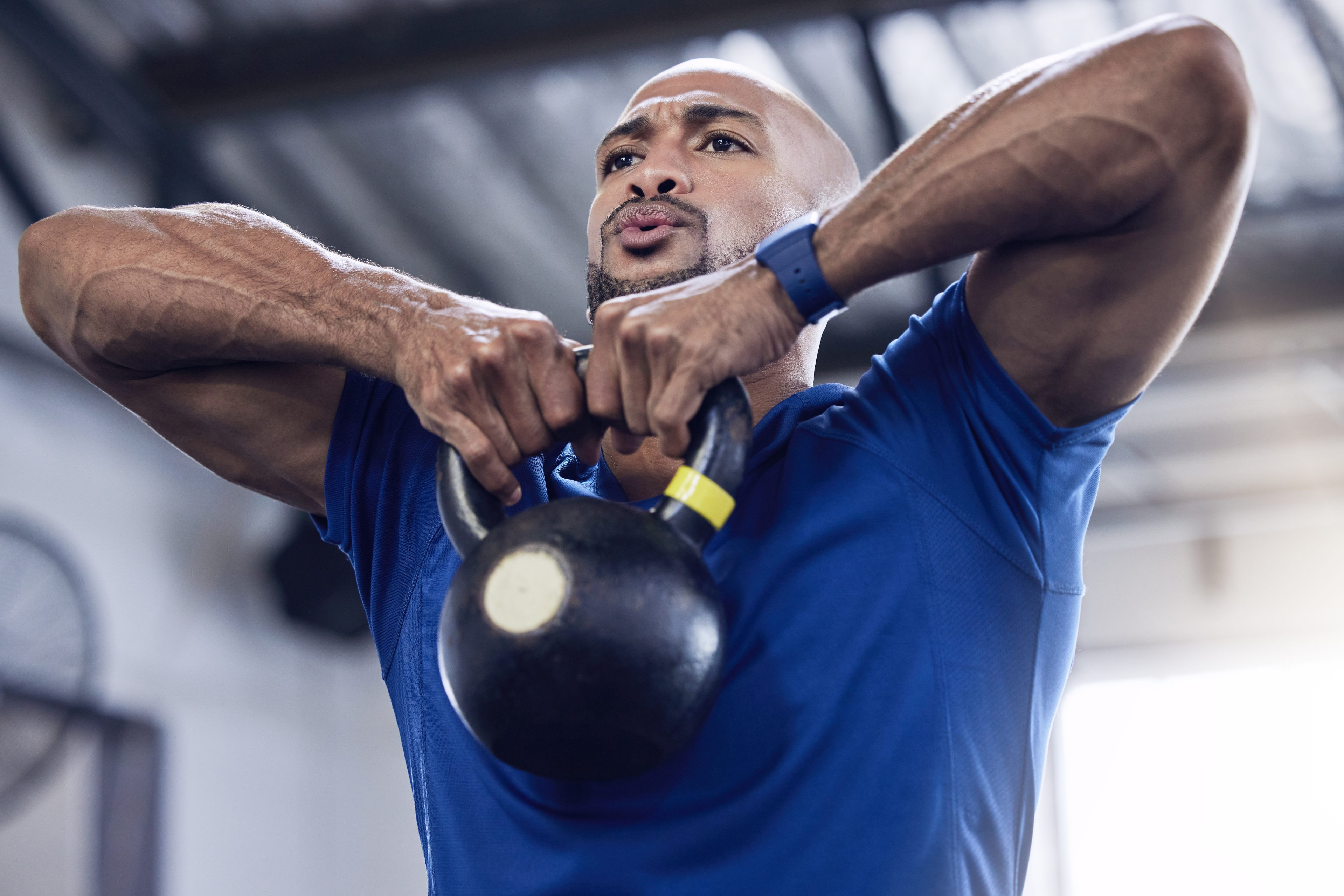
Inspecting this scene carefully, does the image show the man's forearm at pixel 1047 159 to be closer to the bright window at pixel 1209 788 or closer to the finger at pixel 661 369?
the finger at pixel 661 369

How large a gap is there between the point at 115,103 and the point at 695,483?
3.77 m

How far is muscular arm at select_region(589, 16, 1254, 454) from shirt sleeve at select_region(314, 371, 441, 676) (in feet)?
1.24

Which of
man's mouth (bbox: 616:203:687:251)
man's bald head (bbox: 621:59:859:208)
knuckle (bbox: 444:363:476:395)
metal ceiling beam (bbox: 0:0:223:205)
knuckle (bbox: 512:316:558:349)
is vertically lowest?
knuckle (bbox: 444:363:476:395)

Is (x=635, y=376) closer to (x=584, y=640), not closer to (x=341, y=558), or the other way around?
(x=584, y=640)

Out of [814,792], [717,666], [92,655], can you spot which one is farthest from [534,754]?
[92,655]

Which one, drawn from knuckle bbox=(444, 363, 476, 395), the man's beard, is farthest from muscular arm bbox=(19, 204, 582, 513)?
the man's beard

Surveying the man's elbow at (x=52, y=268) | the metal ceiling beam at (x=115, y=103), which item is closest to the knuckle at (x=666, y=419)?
the man's elbow at (x=52, y=268)

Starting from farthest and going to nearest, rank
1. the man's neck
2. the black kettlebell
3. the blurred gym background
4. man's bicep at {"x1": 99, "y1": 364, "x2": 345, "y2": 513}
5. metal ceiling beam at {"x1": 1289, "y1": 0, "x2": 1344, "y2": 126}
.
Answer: the blurred gym background → metal ceiling beam at {"x1": 1289, "y1": 0, "x2": 1344, "y2": 126} → the man's neck → man's bicep at {"x1": 99, "y1": 364, "x2": 345, "y2": 513} → the black kettlebell

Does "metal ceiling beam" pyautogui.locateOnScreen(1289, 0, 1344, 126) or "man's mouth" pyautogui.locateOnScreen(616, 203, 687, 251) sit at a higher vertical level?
"metal ceiling beam" pyautogui.locateOnScreen(1289, 0, 1344, 126)

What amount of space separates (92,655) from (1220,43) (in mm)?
3653

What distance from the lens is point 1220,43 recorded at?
982mm

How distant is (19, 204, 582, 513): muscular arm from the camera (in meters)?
1.00

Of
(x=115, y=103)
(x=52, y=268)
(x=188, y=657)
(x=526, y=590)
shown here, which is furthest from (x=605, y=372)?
(x=188, y=657)

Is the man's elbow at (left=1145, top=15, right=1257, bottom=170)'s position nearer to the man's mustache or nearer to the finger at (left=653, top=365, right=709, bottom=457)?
the finger at (left=653, top=365, right=709, bottom=457)
